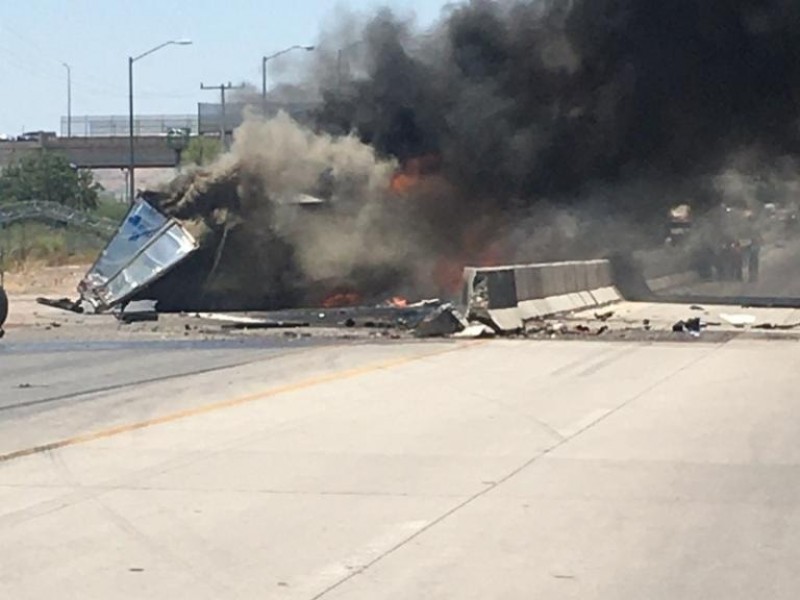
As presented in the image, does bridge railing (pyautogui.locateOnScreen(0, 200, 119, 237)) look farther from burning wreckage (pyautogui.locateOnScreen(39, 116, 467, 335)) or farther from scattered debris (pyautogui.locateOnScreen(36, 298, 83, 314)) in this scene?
burning wreckage (pyautogui.locateOnScreen(39, 116, 467, 335))

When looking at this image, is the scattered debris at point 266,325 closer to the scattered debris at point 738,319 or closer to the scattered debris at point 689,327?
the scattered debris at point 689,327

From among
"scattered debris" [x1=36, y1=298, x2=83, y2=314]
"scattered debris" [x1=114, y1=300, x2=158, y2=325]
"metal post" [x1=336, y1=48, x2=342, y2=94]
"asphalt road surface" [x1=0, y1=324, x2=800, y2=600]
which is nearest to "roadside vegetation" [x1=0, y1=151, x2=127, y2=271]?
"scattered debris" [x1=36, y1=298, x2=83, y2=314]

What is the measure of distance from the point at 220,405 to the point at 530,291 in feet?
43.5

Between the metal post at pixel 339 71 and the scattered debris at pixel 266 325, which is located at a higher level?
the metal post at pixel 339 71

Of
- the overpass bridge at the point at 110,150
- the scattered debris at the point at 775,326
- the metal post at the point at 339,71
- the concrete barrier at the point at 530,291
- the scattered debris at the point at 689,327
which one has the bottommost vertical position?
the scattered debris at the point at 775,326

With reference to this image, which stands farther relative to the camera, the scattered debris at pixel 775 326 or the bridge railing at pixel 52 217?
the bridge railing at pixel 52 217

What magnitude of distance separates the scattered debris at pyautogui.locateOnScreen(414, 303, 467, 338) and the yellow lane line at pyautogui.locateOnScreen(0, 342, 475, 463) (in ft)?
10.4

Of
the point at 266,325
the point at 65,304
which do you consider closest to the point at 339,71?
the point at 65,304

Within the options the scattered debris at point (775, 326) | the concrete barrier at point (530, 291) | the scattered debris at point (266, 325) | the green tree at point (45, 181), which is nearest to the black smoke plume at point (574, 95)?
the concrete barrier at point (530, 291)

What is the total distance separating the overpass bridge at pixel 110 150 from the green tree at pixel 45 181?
3.83 ft

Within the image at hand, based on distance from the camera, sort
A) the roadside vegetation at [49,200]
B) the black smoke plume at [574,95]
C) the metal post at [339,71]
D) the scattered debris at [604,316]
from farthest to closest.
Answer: the roadside vegetation at [49,200]
the metal post at [339,71]
the black smoke plume at [574,95]
the scattered debris at [604,316]

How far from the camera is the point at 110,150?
332 feet

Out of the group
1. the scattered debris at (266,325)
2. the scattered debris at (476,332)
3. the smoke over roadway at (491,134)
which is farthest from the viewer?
the smoke over roadway at (491,134)

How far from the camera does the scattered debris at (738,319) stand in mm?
29516
